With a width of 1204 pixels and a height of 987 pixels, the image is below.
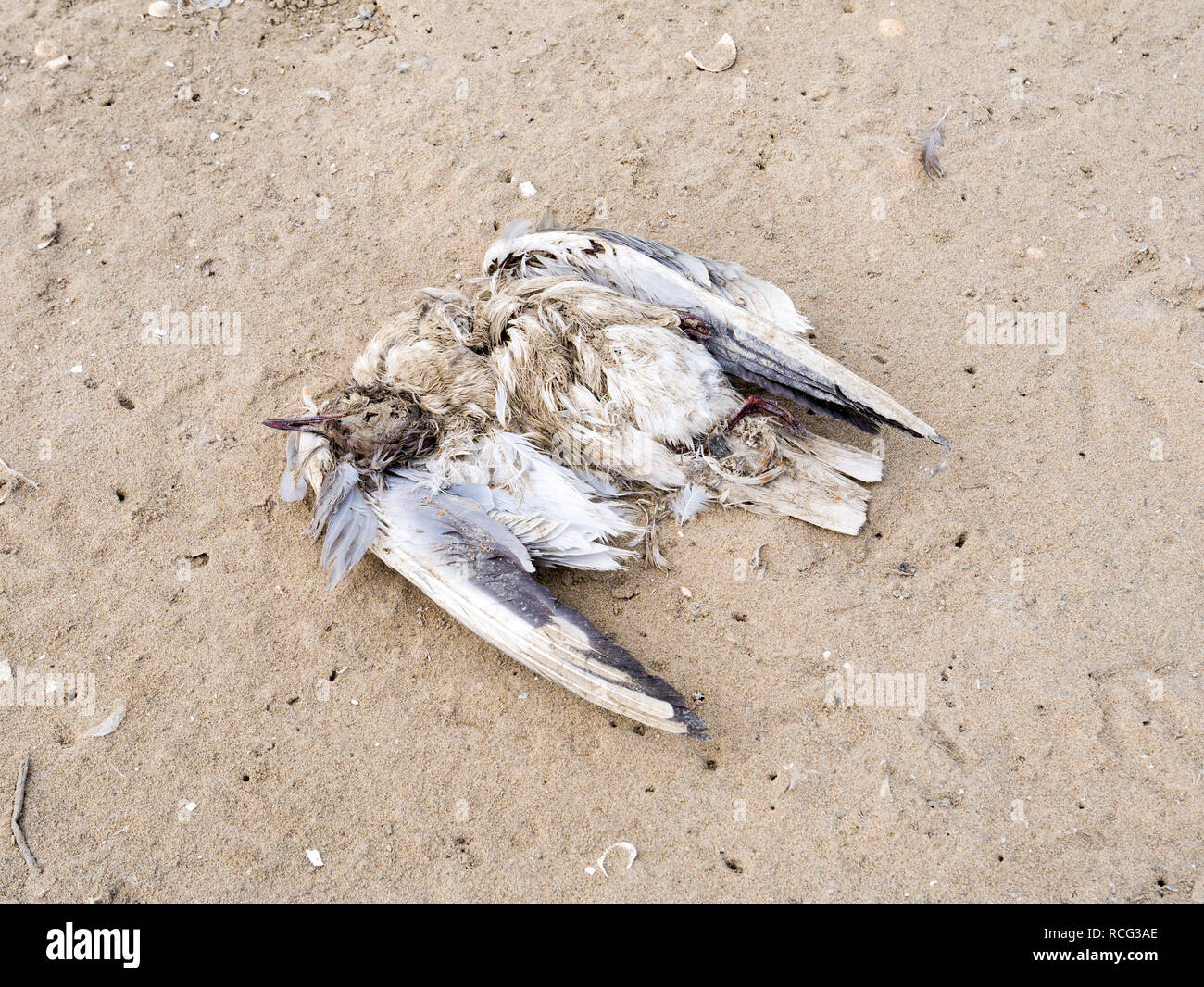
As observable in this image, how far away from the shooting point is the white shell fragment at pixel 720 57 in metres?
4.74

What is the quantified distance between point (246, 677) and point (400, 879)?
89cm

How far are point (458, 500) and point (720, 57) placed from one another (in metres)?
2.99

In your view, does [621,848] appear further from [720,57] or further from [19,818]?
[720,57]

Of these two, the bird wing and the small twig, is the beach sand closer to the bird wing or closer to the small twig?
the small twig

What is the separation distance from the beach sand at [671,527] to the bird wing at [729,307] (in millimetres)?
360

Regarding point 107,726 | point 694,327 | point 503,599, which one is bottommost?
point 107,726

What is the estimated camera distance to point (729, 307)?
334 centimetres

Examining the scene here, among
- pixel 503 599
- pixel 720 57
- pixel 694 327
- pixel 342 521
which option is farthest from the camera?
pixel 720 57

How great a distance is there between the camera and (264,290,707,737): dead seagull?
290cm

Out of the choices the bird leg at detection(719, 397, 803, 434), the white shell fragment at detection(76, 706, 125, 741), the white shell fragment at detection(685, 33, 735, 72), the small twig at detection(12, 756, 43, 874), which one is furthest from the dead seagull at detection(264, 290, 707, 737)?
the white shell fragment at detection(685, 33, 735, 72)

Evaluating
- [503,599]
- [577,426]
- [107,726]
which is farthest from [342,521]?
[107,726]

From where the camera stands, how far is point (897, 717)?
2.92 metres

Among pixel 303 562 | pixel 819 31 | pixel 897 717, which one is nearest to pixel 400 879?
pixel 303 562

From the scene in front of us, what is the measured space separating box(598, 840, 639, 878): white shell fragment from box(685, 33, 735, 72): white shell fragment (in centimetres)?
385
